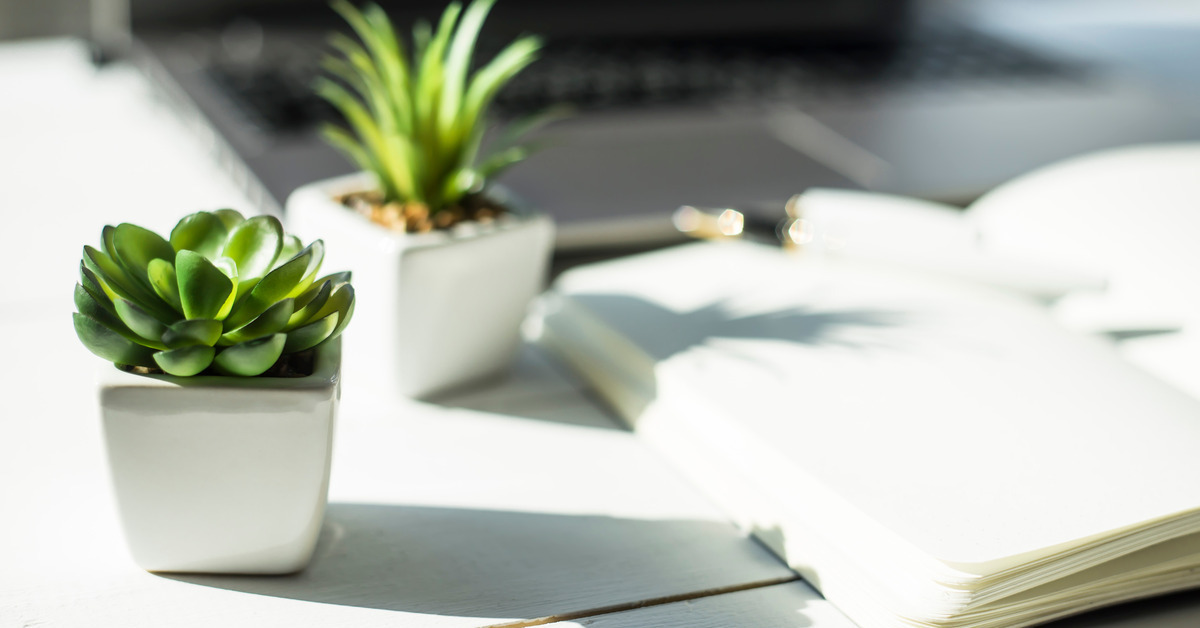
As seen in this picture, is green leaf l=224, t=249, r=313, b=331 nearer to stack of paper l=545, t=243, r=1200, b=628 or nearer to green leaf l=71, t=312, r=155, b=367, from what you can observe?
green leaf l=71, t=312, r=155, b=367

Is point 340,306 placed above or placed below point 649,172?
below

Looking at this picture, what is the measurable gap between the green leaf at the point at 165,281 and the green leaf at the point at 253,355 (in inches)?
0.9

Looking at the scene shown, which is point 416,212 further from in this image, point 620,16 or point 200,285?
point 620,16

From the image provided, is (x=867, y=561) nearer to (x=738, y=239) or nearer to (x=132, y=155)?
(x=738, y=239)

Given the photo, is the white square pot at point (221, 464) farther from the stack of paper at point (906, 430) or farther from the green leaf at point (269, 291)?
the stack of paper at point (906, 430)

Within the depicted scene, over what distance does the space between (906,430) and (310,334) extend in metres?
0.21

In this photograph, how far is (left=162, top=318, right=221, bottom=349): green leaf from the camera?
0.30 metres

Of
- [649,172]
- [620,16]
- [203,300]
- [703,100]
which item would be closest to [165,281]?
[203,300]

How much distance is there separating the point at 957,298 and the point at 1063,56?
63 cm

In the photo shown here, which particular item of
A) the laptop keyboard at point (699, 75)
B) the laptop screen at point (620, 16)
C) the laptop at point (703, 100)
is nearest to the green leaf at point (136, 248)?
the laptop at point (703, 100)

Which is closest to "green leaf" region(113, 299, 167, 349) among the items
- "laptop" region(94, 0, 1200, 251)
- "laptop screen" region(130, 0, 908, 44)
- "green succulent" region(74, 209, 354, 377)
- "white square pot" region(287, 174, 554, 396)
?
"green succulent" region(74, 209, 354, 377)

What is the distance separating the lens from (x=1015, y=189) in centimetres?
57

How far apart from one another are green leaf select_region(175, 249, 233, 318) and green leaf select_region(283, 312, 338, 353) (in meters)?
0.02

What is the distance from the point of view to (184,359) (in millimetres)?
304
